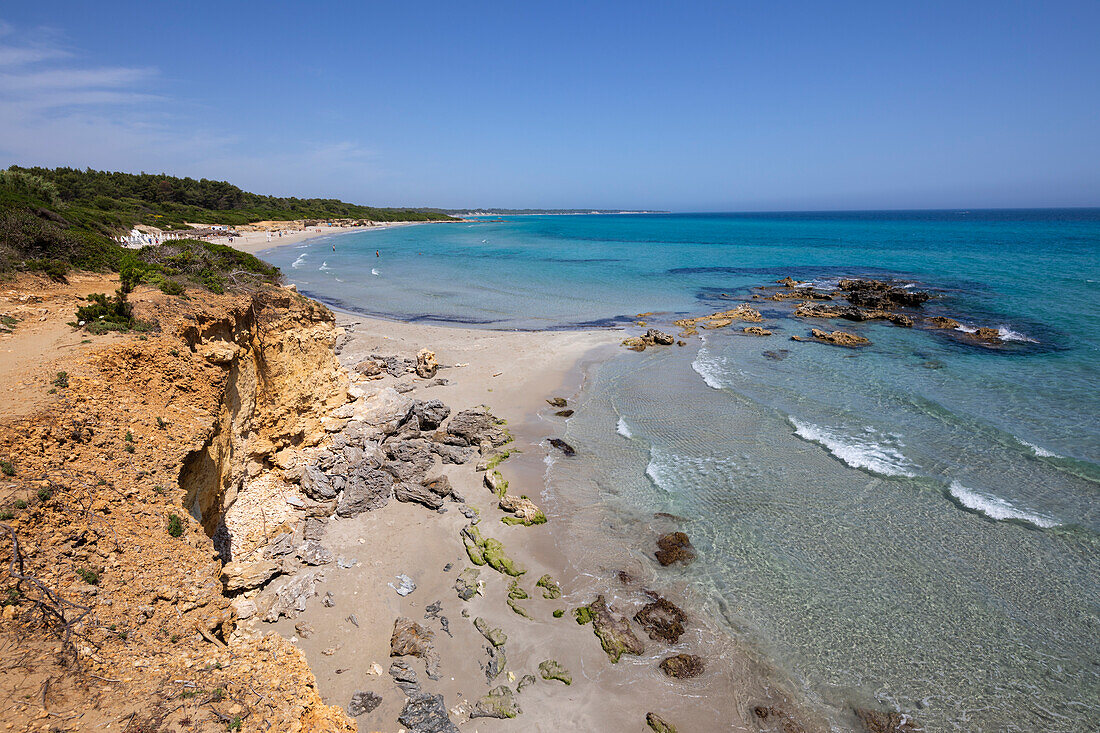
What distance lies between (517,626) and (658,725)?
2.93 meters

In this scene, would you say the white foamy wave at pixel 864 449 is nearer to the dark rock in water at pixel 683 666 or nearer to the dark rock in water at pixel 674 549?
the dark rock in water at pixel 674 549

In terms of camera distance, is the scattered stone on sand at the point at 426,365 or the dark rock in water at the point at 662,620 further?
the scattered stone on sand at the point at 426,365

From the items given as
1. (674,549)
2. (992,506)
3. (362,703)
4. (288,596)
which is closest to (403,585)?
(288,596)

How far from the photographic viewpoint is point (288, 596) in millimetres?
9141

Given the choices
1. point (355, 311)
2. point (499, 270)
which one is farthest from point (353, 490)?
point (499, 270)

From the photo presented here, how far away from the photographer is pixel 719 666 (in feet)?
27.7

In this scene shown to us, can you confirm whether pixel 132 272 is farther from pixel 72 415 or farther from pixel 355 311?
pixel 355 311

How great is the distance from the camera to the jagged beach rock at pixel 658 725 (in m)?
7.39

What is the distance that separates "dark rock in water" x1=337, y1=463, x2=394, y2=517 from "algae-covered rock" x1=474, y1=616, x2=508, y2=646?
440 centimetres

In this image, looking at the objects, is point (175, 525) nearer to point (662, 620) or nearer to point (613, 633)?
point (613, 633)

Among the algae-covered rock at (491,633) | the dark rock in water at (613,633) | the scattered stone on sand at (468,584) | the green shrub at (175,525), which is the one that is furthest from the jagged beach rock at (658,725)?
the green shrub at (175,525)

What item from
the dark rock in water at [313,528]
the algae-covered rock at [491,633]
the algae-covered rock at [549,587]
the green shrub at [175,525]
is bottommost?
the algae-covered rock at [491,633]

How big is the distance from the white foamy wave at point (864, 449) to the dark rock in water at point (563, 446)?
295 inches

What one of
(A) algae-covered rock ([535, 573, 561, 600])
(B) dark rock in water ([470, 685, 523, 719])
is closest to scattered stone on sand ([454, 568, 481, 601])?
(A) algae-covered rock ([535, 573, 561, 600])
